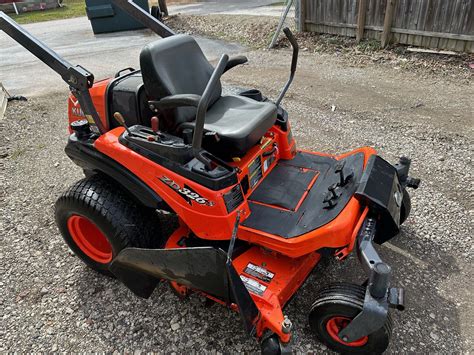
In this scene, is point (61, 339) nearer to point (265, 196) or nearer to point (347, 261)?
point (265, 196)

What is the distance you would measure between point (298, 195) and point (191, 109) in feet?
3.07

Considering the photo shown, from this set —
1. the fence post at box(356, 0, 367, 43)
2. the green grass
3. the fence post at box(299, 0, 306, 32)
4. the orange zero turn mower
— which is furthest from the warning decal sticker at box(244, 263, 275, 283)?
the green grass

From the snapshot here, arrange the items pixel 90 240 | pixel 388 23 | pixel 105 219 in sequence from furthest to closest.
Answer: pixel 388 23
pixel 90 240
pixel 105 219

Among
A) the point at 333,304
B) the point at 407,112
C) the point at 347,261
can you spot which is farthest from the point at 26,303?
the point at 407,112

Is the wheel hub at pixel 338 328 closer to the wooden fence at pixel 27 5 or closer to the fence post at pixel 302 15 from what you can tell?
the fence post at pixel 302 15

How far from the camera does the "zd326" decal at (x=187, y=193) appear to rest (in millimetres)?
2238

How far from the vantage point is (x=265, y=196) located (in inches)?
104

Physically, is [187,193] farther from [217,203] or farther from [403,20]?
[403,20]

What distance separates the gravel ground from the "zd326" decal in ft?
2.43

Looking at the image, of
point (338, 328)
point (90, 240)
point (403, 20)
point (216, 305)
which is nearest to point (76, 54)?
point (403, 20)

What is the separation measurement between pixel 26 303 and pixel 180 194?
4.46 ft

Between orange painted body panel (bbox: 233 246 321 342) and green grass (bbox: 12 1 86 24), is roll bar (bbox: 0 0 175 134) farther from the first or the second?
green grass (bbox: 12 1 86 24)

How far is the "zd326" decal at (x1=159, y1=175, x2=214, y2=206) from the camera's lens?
2238 millimetres

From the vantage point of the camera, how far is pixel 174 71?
2621 mm
